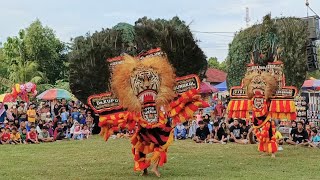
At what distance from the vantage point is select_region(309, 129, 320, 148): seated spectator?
46.8 feet

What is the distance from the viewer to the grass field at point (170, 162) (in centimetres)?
927

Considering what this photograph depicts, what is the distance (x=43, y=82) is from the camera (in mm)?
37469

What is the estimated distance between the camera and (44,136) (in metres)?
17.3

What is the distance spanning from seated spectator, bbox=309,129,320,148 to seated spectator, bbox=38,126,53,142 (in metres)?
8.26

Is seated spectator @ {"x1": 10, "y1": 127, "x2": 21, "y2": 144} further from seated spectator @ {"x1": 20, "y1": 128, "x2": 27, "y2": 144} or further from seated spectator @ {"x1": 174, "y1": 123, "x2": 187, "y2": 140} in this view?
seated spectator @ {"x1": 174, "y1": 123, "x2": 187, "y2": 140}

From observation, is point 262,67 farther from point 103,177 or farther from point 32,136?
point 32,136

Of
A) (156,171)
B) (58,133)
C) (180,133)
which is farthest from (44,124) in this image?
(156,171)

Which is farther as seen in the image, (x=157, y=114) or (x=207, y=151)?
(x=207, y=151)


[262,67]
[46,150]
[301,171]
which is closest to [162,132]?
[301,171]

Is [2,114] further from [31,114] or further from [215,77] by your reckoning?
[215,77]

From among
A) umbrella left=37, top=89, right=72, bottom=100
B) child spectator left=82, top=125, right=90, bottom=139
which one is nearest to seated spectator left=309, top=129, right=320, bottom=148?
child spectator left=82, top=125, right=90, bottom=139

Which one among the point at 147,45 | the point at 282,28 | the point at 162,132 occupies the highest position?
the point at 282,28

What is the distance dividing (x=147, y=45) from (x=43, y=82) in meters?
28.3

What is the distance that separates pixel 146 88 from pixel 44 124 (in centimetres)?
968
